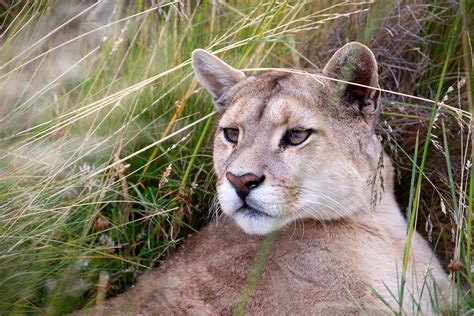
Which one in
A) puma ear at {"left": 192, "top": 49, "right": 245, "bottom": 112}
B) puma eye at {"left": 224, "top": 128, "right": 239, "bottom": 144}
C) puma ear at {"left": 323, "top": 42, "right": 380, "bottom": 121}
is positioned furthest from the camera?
puma ear at {"left": 192, "top": 49, "right": 245, "bottom": 112}

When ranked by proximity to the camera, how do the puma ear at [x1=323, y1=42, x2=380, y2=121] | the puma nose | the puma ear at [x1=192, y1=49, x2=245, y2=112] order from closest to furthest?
the puma nose < the puma ear at [x1=323, y1=42, x2=380, y2=121] < the puma ear at [x1=192, y1=49, x2=245, y2=112]

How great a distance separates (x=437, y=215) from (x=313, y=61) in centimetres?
147

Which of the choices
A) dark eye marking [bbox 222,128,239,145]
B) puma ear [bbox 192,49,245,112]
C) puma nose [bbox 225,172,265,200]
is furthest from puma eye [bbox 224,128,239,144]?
puma nose [bbox 225,172,265,200]

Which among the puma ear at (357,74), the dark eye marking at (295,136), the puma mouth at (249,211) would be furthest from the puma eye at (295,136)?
the puma mouth at (249,211)

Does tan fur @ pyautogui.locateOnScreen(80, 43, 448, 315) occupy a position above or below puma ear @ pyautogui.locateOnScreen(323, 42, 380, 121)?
below

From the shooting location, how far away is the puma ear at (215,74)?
14.1 feet

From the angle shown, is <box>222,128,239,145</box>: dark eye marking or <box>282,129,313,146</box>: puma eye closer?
<box>282,129,313,146</box>: puma eye

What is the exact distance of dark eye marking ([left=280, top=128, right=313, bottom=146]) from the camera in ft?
12.8

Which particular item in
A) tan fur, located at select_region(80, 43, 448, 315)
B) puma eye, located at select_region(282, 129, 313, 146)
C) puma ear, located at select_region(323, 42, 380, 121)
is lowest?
tan fur, located at select_region(80, 43, 448, 315)

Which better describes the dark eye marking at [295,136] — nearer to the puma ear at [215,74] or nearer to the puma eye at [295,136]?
the puma eye at [295,136]

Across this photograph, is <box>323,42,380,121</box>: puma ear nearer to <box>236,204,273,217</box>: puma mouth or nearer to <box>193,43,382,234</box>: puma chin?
<box>193,43,382,234</box>: puma chin

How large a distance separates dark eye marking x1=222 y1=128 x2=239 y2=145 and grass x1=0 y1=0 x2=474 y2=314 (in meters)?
0.30

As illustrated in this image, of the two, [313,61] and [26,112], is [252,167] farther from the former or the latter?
[313,61]

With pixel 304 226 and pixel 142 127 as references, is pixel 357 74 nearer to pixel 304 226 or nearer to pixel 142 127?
pixel 304 226
